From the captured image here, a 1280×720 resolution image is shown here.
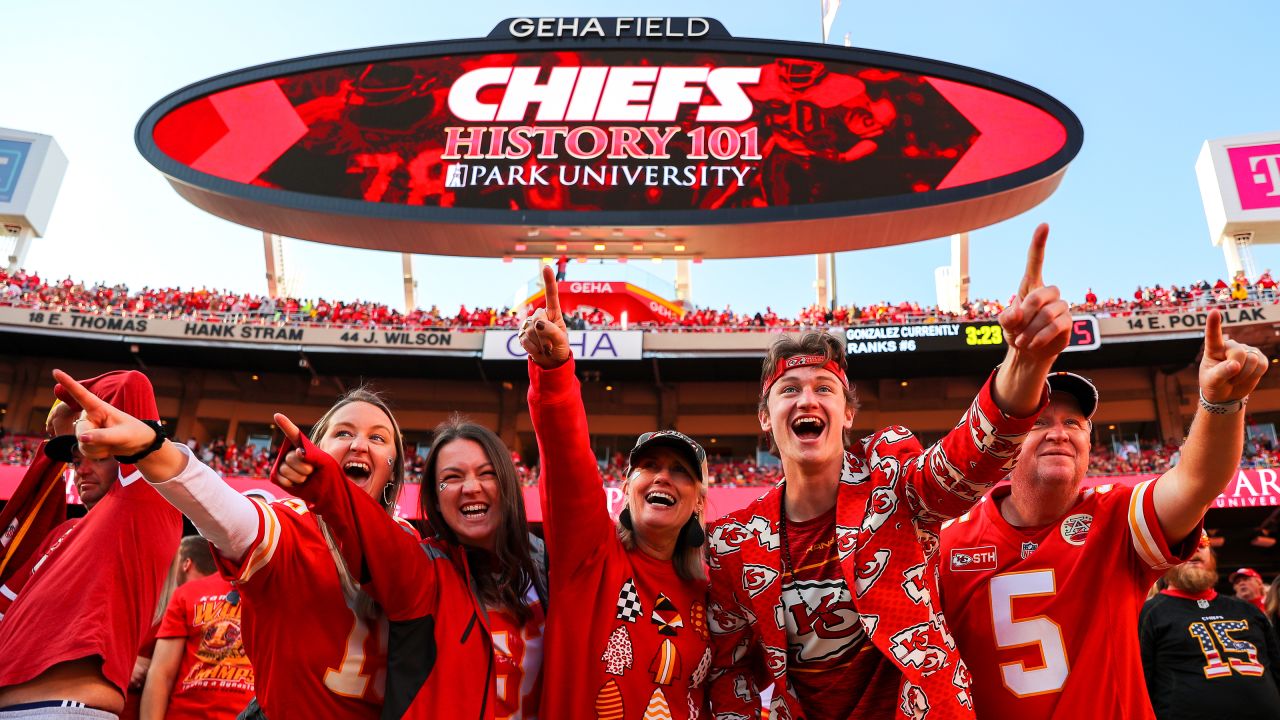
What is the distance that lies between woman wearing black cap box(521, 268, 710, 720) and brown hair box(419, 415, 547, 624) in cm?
15

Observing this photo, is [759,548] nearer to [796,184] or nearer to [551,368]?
[551,368]

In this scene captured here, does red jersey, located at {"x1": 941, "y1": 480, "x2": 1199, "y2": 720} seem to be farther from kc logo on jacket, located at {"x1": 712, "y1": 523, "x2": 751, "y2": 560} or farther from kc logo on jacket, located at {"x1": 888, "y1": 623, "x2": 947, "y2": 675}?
kc logo on jacket, located at {"x1": 712, "y1": 523, "x2": 751, "y2": 560}

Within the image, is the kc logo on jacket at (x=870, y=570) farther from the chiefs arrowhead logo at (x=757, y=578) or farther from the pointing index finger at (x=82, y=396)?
the pointing index finger at (x=82, y=396)

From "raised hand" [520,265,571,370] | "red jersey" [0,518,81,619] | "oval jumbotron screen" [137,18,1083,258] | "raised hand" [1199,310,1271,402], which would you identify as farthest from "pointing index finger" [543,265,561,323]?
"oval jumbotron screen" [137,18,1083,258]

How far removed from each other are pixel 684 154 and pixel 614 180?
2.22 metres

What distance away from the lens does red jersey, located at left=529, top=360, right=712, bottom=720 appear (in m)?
2.71

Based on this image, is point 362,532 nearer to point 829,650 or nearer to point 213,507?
point 213,507

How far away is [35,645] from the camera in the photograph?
95.0 inches

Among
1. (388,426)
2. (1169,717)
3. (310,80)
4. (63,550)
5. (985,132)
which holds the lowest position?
(1169,717)

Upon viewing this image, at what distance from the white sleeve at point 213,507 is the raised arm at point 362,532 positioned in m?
0.14

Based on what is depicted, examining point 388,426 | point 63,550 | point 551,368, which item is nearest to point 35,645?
point 63,550

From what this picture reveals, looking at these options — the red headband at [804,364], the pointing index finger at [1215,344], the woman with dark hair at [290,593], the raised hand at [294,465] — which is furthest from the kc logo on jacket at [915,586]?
the raised hand at [294,465]

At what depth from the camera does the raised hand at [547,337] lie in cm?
259

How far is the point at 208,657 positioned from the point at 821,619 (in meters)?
3.12
